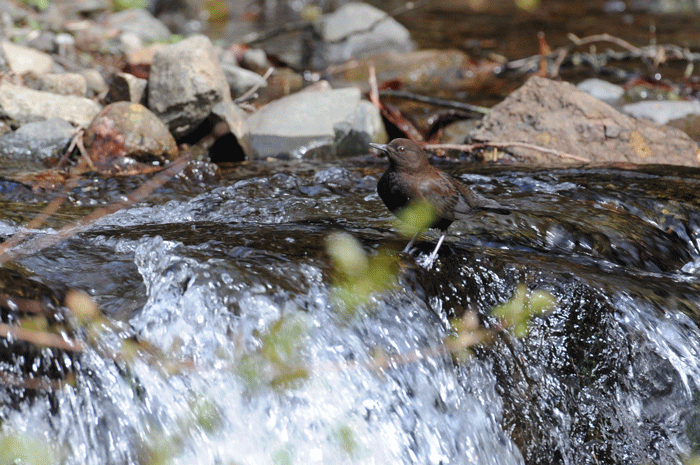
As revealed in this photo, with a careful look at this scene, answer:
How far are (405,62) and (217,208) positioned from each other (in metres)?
6.36

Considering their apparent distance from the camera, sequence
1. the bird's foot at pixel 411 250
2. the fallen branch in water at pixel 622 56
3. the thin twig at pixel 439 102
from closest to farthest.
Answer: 1. the bird's foot at pixel 411 250
2. the thin twig at pixel 439 102
3. the fallen branch in water at pixel 622 56

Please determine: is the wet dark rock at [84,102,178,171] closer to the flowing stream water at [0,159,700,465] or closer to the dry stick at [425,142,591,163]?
the flowing stream water at [0,159,700,465]

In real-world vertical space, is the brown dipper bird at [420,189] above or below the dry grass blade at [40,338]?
below

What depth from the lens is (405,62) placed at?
10094 mm

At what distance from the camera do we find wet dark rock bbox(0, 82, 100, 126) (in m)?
6.02

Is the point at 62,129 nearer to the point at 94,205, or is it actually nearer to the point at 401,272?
the point at 94,205

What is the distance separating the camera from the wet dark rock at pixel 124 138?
5570 mm

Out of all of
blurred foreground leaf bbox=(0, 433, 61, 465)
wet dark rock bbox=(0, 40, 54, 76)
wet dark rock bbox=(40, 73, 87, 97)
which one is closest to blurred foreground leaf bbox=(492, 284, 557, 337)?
blurred foreground leaf bbox=(0, 433, 61, 465)

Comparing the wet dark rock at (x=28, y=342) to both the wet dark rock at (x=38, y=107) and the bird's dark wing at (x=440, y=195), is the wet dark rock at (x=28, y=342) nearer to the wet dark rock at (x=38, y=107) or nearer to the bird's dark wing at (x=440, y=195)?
the bird's dark wing at (x=440, y=195)

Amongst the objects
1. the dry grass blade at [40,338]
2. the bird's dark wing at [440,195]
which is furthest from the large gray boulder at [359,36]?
the dry grass blade at [40,338]

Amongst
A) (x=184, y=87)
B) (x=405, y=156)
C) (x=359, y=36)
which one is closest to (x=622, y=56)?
(x=359, y=36)

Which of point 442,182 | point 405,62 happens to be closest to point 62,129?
point 442,182

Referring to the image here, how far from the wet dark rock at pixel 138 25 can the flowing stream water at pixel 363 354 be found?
7.27 meters

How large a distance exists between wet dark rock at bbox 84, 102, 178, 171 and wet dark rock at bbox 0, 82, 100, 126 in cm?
37
